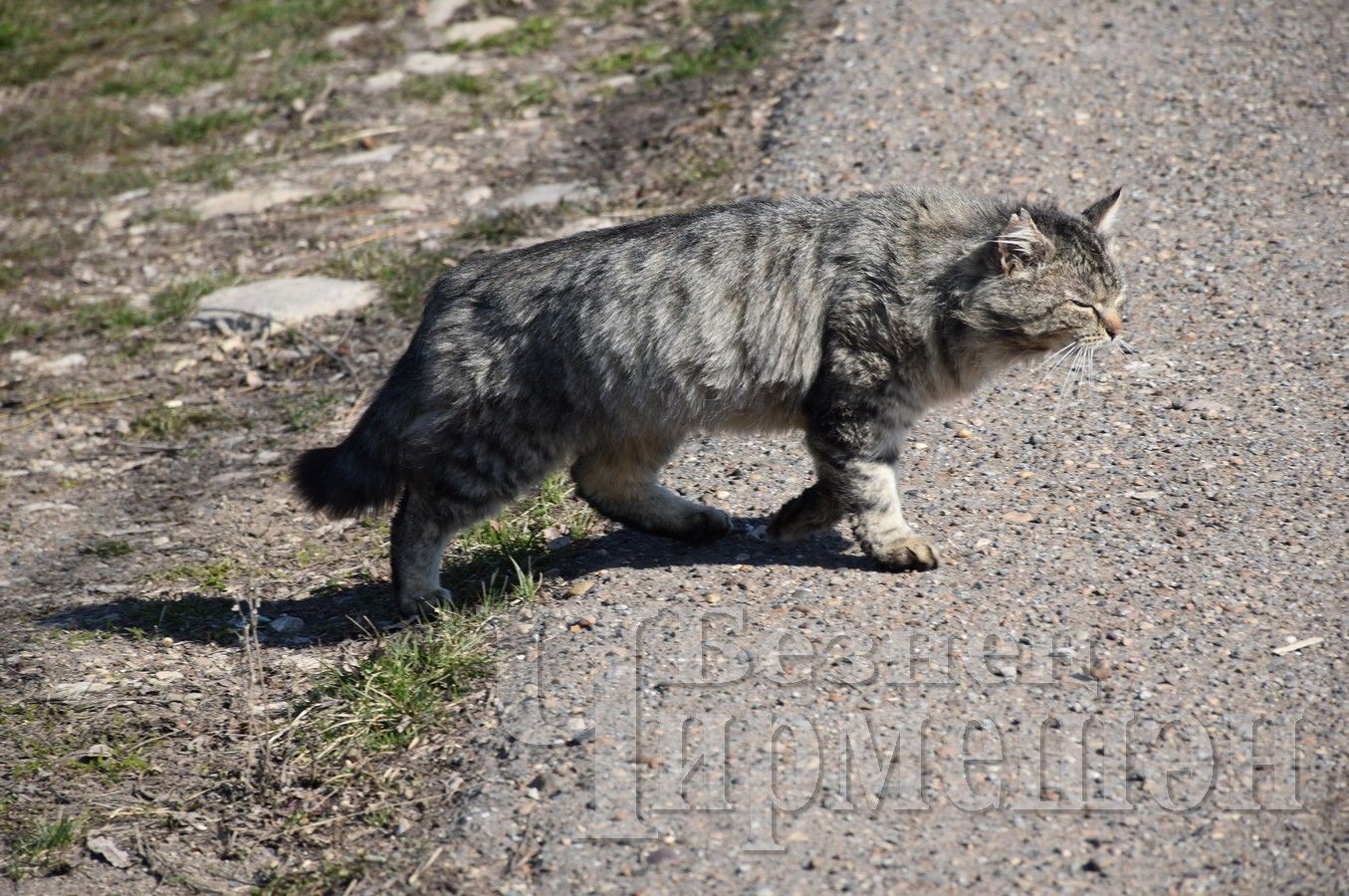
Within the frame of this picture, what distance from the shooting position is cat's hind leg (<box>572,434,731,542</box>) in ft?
17.7

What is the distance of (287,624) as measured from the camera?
5.44 metres

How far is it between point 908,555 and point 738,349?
3.27 ft

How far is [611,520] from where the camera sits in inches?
225

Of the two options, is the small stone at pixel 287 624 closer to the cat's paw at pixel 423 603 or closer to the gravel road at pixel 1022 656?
the cat's paw at pixel 423 603

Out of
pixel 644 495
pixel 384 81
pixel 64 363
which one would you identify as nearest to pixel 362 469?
pixel 644 495

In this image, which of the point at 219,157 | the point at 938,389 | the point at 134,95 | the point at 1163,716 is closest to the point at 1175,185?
the point at 938,389

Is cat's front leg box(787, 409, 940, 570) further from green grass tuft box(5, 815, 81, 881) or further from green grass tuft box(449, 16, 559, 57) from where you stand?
green grass tuft box(449, 16, 559, 57)

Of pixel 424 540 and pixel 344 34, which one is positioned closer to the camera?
pixel 424 540

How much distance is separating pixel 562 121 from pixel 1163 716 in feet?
23.7

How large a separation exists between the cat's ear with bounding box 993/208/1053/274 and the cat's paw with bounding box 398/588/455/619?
2480mm

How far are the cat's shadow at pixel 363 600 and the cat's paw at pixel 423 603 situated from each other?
0.22ft

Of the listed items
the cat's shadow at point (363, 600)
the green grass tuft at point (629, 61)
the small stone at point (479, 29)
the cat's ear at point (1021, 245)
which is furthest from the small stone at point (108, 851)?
the small stone at point (479, 29)

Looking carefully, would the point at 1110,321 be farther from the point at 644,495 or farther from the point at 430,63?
the point at 430,63

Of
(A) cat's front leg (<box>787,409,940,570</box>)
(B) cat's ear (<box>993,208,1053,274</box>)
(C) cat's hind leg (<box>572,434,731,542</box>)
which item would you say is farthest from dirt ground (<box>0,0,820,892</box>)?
(B) cat's ear (<box>993,208,1053,274</box>)
